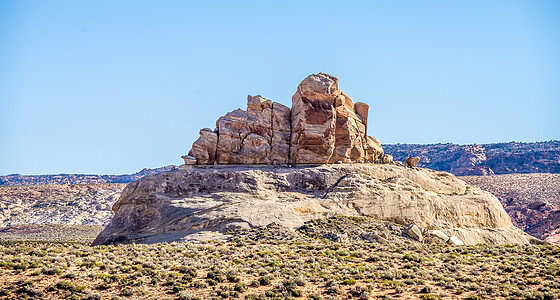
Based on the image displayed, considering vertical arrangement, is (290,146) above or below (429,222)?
above

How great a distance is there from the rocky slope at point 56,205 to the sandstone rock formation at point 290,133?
7429cm

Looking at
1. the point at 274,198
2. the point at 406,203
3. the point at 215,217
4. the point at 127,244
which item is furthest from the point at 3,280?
the point at 406,203

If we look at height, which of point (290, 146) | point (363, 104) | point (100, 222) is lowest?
point (100, 222)

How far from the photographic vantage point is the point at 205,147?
48781mm

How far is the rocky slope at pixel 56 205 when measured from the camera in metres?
112

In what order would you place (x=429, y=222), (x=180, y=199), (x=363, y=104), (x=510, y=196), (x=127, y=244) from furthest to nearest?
(x=510, y=196) < (x=363, y=104) < (x=429, y=222) < (x=180, y=199) < (x=127, y=244)

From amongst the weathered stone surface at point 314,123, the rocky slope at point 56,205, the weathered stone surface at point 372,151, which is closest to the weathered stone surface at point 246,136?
the weathered stone surface at point 314,123

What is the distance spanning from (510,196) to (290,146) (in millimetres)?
79257

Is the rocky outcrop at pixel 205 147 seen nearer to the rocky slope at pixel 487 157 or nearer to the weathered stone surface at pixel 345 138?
the weathered stone surface at pixel 345 138

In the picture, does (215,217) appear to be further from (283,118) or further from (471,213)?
(471,213)

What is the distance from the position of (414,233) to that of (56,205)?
9956 cm

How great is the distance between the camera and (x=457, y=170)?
158m

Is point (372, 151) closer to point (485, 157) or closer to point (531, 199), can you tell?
point (531, 199)

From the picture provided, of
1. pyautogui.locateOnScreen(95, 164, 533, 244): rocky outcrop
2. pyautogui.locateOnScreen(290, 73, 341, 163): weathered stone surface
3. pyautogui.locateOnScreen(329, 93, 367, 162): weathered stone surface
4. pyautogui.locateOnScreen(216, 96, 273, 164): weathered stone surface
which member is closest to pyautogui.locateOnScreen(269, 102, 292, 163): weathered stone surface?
pyautogui.locateOnScreen(216, 96, 273, 164): weathered stone surface
